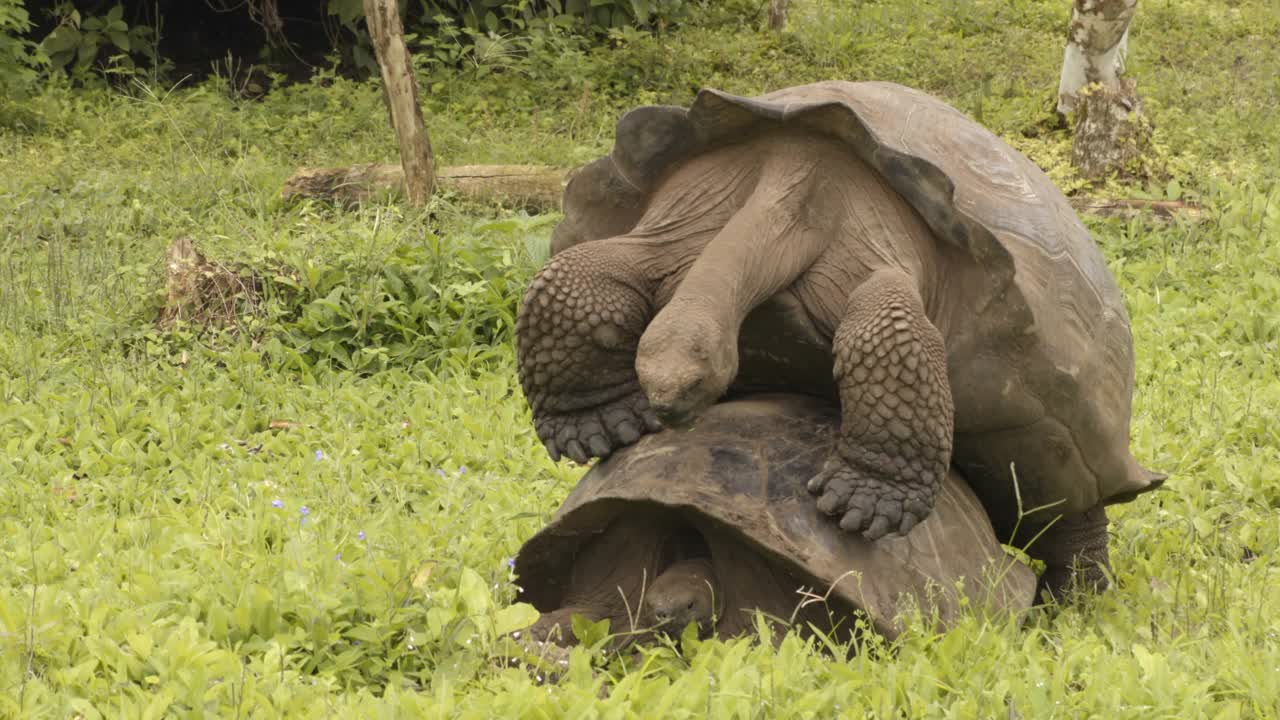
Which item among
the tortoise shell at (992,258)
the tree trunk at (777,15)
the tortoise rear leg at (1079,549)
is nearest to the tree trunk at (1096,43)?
the tree trunk at (777,15)

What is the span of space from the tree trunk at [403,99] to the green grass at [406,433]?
209mm

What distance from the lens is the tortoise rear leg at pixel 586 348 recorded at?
8.77ft

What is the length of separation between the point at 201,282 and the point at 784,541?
336cm

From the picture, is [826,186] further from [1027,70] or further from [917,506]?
[1027,70]

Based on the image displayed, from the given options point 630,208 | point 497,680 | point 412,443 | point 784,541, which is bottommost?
point 412,443

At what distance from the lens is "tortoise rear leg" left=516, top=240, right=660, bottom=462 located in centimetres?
267

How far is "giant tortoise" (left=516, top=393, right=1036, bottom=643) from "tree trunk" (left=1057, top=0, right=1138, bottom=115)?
4952mm

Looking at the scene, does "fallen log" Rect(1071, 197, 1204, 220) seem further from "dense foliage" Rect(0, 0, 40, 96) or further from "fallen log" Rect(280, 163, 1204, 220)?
"dense foliage" Rect(0, 0, 40, 96)

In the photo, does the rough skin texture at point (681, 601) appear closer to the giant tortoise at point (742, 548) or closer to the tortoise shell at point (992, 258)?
the giant tortoise at point (742, 548)

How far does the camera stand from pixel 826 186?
272 centimetres

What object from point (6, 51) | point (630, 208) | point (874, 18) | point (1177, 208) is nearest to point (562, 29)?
point (874, 18)

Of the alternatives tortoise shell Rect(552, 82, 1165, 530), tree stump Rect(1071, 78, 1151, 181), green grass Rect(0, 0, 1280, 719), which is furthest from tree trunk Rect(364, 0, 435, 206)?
tortoise shell Rect(552, 82, 1165, 530)

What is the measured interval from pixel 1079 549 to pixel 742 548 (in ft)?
3.23

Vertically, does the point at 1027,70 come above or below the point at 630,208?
below
